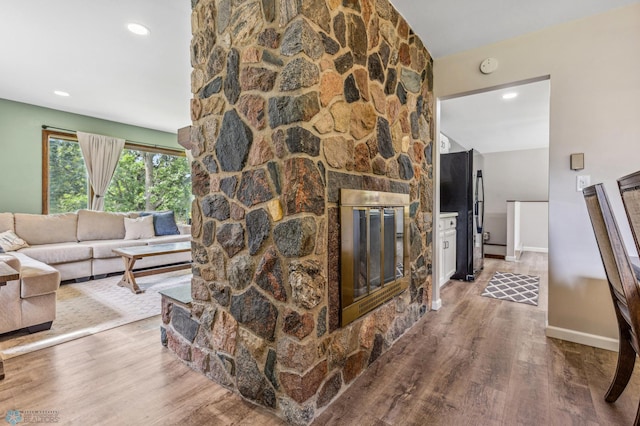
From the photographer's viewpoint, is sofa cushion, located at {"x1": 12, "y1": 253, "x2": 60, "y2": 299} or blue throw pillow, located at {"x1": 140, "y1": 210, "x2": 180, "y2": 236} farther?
blue throw pillow, located at {"x1": 140, "y1": 210, "x2": 180, "y2": 236}

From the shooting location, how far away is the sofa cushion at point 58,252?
11.8 ft

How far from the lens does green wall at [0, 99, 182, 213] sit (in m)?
4.19

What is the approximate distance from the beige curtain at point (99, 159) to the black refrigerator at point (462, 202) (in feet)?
17.9

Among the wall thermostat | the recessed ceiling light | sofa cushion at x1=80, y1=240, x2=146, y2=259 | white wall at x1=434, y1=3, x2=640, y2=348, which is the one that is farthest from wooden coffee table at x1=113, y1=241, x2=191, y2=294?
white wall at x1=434, y1=3, x2=640, y2=348

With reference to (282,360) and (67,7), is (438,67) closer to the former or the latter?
(282,360)

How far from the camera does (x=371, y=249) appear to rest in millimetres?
1906

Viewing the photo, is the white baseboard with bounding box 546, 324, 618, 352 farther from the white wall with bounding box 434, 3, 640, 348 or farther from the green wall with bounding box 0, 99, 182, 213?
the green wall with bounding box 0, 99, 182, 213

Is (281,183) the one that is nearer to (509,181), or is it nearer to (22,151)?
(22,151)

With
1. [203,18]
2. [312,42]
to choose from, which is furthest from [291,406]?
[203,18]

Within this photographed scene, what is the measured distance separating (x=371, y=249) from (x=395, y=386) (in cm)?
79

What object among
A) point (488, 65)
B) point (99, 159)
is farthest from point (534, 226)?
point (99, 159)

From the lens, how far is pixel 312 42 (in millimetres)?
1428

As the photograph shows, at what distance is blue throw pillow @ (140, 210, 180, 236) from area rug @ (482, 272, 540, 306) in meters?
4.87

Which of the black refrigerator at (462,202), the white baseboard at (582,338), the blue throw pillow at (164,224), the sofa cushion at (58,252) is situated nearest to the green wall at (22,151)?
the sofa cushion at (58,252)
